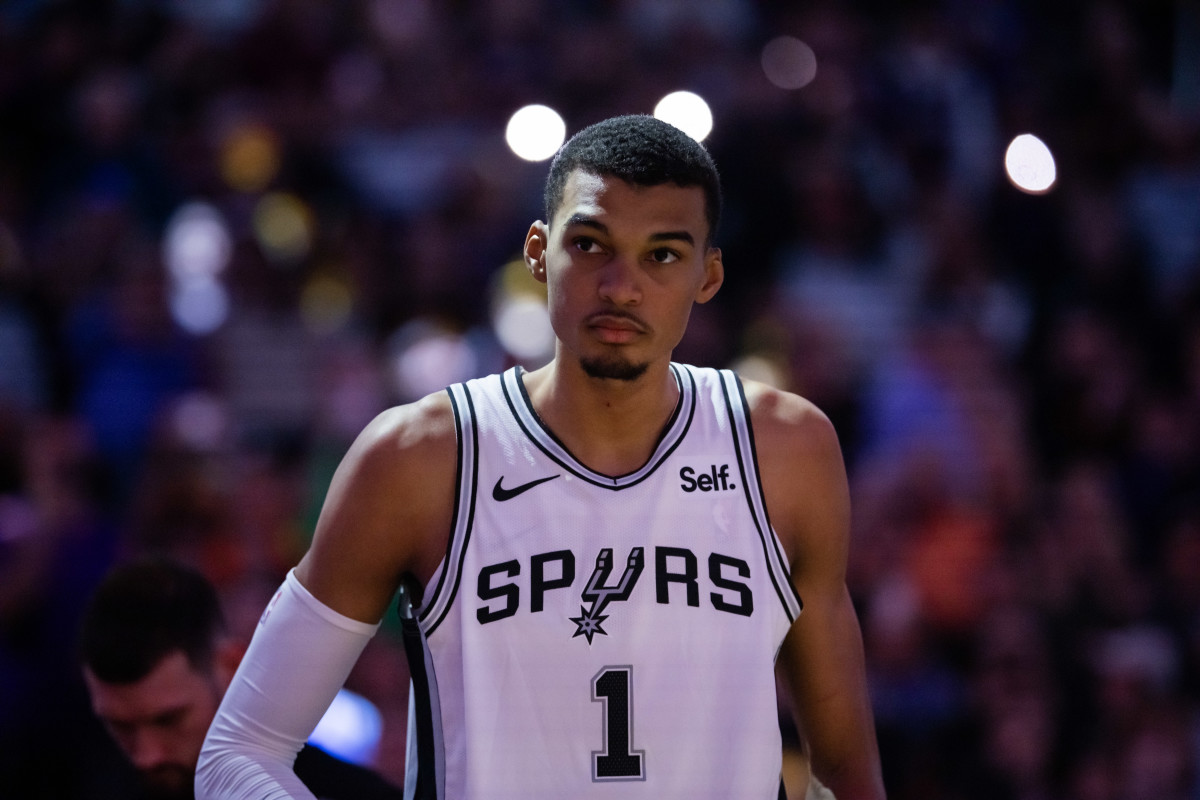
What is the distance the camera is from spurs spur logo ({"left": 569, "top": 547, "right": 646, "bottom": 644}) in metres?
2.28

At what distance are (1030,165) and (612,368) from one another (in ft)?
18.0

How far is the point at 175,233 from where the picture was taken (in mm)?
6602

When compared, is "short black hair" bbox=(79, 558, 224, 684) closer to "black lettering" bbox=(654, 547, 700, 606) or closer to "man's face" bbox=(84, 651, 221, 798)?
"man's face" bbox=(84, 651, 221, 798)

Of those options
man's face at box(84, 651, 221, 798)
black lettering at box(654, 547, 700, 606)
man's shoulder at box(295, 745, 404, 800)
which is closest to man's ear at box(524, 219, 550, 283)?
black lettering at box(654, 547, 700, 606)

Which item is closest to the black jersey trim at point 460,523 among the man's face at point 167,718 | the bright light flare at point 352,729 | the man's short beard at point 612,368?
the man's short beard at point 612,368

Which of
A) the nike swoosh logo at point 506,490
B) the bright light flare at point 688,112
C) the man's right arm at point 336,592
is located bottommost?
the man's right arm at point 336,592

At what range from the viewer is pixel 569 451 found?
95.0 inches

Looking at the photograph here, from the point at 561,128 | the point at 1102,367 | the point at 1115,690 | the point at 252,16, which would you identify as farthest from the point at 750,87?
the point at 1115,690

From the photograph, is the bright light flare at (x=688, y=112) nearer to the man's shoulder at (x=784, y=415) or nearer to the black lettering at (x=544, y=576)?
the man's shoulder at (x=784, y=415)

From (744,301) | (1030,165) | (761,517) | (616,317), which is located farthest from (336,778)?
(1030,165)

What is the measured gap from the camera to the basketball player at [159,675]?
2.85 meters

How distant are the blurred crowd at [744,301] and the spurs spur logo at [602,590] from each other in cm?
226

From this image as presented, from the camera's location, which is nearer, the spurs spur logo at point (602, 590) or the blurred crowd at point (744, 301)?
the spurs spur logo at point (602, 590)

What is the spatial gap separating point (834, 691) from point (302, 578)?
90 centimetres
